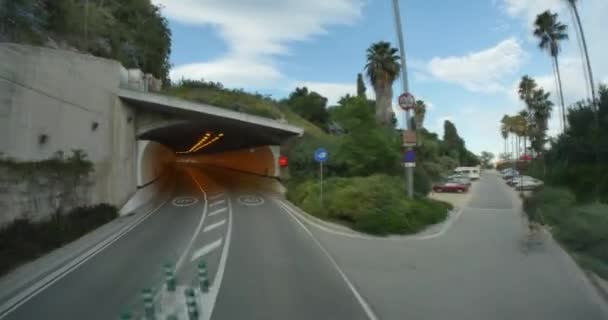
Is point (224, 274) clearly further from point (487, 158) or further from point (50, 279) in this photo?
point (487, 158)

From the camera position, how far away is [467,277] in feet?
31.8

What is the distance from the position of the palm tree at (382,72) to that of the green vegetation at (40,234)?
3156cm

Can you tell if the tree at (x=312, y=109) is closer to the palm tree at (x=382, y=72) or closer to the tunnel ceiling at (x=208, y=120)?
the palm tree at (x=382, y=72)

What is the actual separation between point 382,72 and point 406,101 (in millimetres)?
26650

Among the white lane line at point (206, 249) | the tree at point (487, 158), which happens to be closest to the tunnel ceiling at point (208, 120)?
the white lane line at point (206, 249)

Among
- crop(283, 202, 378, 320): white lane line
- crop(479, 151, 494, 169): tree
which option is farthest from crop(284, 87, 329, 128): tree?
crop(479, 151, 494, 169): tree

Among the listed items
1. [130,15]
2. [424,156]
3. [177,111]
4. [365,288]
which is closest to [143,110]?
[177,111]

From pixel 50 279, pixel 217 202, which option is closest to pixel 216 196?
pixel 217 202

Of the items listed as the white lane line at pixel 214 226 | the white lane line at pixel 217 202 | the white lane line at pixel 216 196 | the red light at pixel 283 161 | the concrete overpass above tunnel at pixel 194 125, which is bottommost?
the white lane line at pixel 214 226

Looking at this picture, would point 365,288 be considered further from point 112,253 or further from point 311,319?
point 112,253

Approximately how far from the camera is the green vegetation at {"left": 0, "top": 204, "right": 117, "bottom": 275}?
11031mm

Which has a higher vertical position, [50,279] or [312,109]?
[312,109]

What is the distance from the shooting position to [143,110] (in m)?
25.0

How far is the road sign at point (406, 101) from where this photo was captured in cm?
1695
